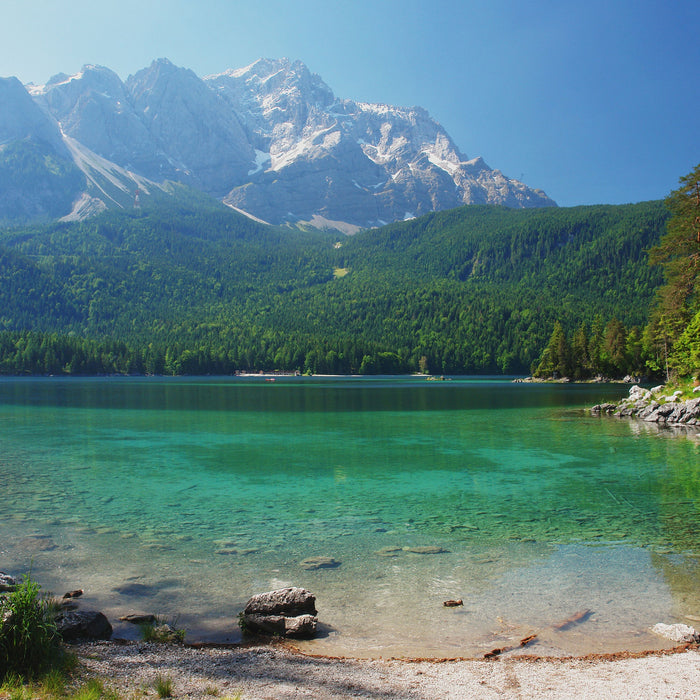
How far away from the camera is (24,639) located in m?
8.08

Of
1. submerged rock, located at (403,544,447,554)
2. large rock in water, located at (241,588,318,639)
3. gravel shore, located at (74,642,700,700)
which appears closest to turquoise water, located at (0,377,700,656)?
submerged rock, located at (403,544,447,554)

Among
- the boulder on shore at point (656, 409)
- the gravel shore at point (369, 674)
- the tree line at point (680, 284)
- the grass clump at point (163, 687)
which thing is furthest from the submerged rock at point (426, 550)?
the tree line at point (680, 284)

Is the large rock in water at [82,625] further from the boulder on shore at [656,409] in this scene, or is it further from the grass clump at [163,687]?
the boulder on shore at [656,409]

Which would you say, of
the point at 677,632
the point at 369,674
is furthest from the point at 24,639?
the point at 677,632

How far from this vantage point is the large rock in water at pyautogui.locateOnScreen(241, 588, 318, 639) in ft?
34.7

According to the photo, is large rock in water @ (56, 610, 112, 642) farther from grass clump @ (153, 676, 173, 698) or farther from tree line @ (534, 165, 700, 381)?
tree line @ (534, 165, 700, 381)

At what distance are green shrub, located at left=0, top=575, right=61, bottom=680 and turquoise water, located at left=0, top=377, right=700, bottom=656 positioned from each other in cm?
253

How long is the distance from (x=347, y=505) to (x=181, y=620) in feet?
35.7

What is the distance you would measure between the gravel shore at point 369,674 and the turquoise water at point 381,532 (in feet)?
3.03

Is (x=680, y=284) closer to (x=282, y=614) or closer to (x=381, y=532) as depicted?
(x=381, y=532)

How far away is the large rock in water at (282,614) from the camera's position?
10562 millimetres

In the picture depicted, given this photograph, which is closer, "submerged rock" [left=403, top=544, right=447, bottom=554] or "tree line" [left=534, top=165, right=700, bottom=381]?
"submerged rock" [left=403, top=544, right=447, bottom=554]

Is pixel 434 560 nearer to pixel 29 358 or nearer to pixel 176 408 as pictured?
pixel 176 408

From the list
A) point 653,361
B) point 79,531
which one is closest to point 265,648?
point 79,531
